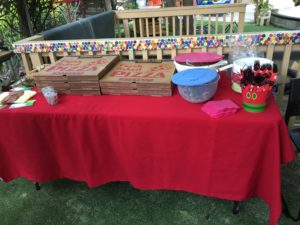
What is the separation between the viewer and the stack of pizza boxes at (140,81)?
1496 mm

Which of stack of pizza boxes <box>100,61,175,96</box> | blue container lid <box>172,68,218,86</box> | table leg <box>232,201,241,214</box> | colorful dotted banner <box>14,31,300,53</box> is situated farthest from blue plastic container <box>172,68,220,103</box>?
table leg <box>232,201,241,214</box>

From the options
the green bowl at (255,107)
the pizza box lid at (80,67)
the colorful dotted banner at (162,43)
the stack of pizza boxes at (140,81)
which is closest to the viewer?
the green bowl at (255,107)

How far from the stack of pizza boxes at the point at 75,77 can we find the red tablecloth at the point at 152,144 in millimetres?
70

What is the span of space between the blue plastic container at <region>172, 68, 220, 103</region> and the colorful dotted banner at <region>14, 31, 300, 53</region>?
47 centimetres

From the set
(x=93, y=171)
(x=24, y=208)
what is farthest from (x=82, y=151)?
(x=24, y=208)

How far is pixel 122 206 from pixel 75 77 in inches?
37.6

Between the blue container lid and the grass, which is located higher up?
the blue container lid

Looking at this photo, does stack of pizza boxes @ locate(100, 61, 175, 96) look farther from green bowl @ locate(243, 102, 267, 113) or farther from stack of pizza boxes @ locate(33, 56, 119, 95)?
green bowl @ locate(243, 102, 267, 113)

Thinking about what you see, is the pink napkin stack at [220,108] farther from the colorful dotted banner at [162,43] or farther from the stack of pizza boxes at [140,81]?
the colorful dotted banner at [162,43]

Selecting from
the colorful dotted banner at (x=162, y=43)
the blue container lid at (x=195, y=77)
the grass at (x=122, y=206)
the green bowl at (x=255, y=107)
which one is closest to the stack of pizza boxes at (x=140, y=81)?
the blue container lid at (x=195, y=77)

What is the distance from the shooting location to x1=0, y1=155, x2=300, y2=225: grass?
5.47 ft

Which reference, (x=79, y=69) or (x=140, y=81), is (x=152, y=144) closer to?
(x=140, y=81)

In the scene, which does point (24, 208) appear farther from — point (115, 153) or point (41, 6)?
point (41, 6)

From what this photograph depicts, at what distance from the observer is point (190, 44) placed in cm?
183
